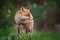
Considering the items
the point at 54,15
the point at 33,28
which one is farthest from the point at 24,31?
the point at 54,15

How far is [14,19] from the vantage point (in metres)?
1.40

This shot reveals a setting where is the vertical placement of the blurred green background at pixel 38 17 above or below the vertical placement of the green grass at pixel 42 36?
above

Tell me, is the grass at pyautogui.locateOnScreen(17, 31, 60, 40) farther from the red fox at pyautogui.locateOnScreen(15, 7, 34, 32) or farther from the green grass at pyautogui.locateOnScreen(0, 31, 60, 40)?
the red fox at pyautogui.locateOnScreen(15, 7, 34, 32)

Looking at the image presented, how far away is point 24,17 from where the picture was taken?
1382 millimetres

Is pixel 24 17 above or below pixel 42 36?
above

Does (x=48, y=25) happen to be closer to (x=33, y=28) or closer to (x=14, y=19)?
(x=33, y=28)

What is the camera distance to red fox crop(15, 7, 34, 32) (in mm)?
1384

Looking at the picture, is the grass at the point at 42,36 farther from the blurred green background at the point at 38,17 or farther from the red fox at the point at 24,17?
the red fox at the point at 24,17

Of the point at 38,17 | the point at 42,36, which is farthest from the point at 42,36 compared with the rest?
the point at 38,17

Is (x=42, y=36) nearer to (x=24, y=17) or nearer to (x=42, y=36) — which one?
(x=42, y=36)

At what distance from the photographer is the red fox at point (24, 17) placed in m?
1.38

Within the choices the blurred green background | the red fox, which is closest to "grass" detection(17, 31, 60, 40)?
the blurred green background

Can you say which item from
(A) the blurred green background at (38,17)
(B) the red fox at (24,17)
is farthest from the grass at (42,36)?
(B) the red fox at (24,17)

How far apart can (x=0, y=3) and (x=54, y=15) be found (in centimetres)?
48
